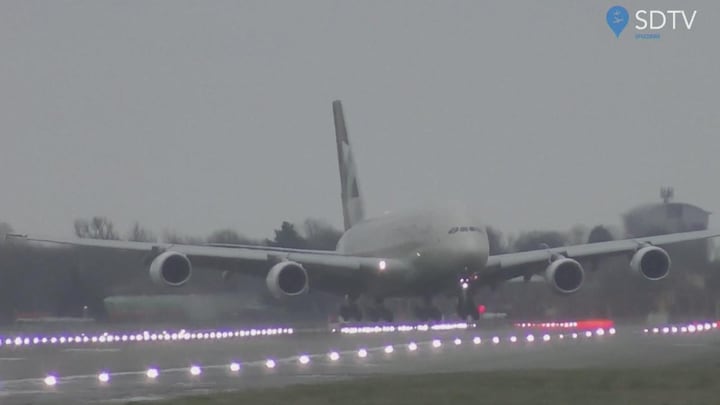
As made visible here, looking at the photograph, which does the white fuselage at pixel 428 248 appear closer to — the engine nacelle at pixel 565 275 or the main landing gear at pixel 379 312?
the main landing gear at pixel 379 312

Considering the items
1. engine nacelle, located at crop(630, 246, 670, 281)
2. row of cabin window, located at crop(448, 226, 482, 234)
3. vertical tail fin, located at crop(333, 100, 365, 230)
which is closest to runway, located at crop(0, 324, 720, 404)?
row of cabin window, located at crop(448, 226, 482, 234)

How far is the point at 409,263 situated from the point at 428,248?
162 cm

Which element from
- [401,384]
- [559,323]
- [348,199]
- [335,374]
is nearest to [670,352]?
[335,374]

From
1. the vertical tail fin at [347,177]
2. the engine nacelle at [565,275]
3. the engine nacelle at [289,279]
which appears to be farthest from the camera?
the vertical tail fin at [347,177]

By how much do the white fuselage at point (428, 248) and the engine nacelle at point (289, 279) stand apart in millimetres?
4148

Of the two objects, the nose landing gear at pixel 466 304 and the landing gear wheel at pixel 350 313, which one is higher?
the landing gear wheel at pixel 350 313

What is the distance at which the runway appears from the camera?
25.9m

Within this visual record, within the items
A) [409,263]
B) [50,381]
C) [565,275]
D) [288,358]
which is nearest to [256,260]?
[409,263]

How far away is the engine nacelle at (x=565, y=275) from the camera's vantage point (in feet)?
202

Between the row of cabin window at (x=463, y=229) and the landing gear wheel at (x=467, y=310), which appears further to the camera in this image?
the landing gear wheel at (x=467, y=310)

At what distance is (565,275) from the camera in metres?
61.6

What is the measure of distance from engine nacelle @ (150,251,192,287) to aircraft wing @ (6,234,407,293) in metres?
0.59

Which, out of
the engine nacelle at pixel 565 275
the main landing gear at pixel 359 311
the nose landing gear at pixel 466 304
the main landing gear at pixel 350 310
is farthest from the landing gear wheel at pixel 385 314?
the engine nacelle at pixel 565 275

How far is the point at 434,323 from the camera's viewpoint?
6378cm
